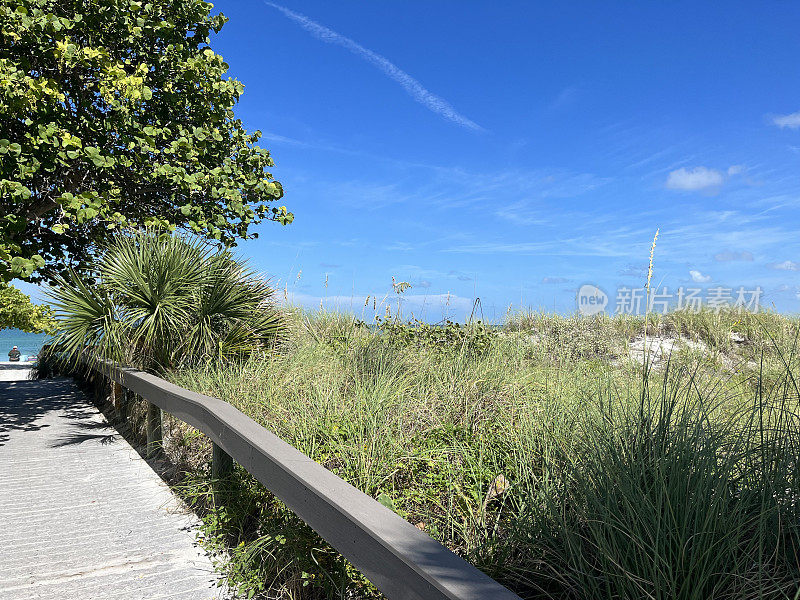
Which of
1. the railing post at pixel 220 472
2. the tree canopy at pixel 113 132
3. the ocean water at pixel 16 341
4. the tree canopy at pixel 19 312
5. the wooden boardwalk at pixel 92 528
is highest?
the tree canopy at pixel 113 132

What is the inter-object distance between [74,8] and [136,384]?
6.63m

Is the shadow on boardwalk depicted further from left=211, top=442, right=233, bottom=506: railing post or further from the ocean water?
the ocean water

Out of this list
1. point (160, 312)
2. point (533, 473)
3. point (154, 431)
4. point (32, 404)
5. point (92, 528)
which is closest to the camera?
point (533, 473)

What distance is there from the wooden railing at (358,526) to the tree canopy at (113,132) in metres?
6.07

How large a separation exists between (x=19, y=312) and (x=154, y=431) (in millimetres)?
21127

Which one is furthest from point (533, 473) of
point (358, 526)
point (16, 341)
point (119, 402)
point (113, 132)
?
point (16, 341)

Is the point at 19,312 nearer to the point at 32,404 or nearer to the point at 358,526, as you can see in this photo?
the point at 32,404

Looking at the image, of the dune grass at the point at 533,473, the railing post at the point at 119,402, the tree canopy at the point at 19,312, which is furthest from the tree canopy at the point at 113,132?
the tree canopy at the point at 19,312

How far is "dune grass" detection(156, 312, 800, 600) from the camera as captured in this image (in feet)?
7.02

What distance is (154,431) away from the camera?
6785 mm

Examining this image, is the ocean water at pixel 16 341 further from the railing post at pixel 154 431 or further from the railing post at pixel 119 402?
the railing post at pixel 154 431

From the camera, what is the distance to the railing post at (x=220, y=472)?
4.32 meters

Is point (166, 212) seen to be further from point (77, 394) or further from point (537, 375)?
point (537, 375)

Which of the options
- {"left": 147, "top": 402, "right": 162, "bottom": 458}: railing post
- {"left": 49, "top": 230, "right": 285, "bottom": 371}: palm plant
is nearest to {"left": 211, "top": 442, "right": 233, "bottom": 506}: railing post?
{"left": 147, "top": 402, "right": 162, "bottom": 458}: railing post
